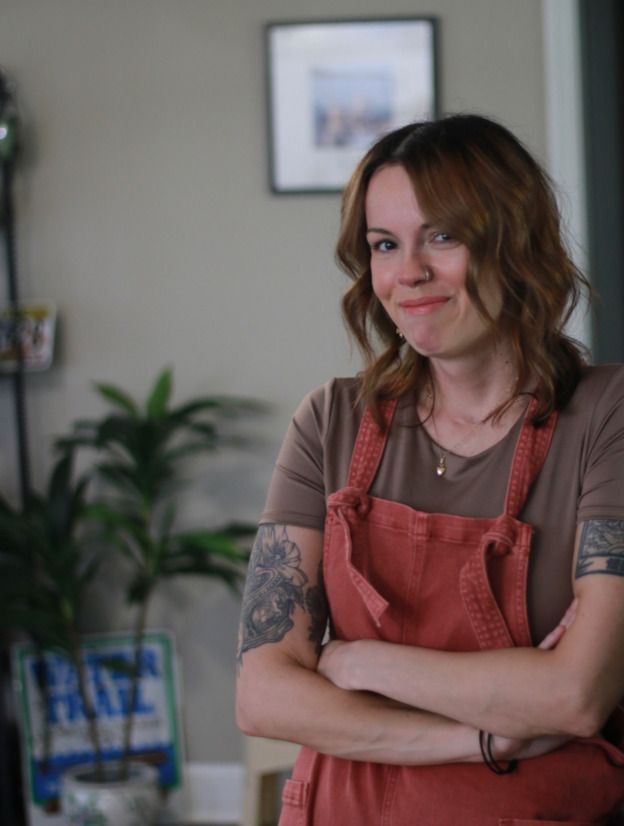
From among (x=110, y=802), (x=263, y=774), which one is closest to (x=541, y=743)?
(x=263, y=774)

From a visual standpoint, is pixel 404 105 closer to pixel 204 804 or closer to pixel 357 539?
pixel 204 804

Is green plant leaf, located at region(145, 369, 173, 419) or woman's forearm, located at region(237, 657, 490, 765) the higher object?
green plant leaf, located at region(145, 369, 173, 419)

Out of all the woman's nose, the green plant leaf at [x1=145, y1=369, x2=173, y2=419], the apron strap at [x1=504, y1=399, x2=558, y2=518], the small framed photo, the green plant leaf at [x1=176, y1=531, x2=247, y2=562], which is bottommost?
the green plant leaf at [x1=176, y1=531, x2=247, y2=562]

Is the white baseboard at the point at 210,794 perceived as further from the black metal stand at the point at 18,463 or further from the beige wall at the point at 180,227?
the black metal stand at the point at 18,463

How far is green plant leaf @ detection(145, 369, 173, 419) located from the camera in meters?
3.60

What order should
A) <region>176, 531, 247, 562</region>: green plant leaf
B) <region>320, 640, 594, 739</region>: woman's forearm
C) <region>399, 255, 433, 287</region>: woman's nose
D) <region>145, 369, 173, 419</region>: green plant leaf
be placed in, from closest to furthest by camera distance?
1. <region>320, 640, 594, 739</region>: woman's forearm
2. <region>399, 255, 433, 287</region>: woman's nose
3. <region>176, 531, 247, 562</region>: green plant leaf
4. <region>145, 369, 173, 419</region>: green plant leaf

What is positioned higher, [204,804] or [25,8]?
[25,8]

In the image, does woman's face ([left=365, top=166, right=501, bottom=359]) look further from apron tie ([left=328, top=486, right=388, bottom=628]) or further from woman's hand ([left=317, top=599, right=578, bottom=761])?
woman's hand ([left=317, top=599, right=578, bottom=761])

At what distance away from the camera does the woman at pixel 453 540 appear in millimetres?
1378

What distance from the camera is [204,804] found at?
3.84 metres

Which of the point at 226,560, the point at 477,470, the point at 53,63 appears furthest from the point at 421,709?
the point at 53,63

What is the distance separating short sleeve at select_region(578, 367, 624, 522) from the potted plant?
6.78 ft

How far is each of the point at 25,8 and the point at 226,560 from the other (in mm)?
1792

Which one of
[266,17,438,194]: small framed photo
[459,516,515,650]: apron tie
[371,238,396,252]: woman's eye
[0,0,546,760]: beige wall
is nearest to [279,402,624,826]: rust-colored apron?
[459,516,515,650]: apron tie
